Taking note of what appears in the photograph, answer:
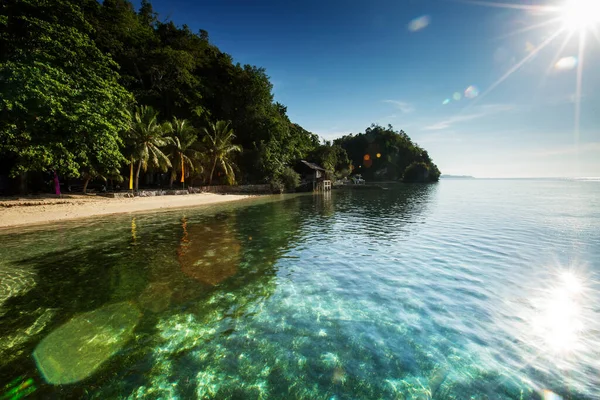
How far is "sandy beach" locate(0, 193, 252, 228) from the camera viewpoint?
54.6ft

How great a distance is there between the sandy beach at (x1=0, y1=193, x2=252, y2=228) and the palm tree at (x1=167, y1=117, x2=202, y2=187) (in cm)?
527

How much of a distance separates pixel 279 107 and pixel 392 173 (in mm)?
71443

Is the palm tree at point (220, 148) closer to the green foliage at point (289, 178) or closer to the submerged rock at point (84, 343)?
the green foliage at point (289, 178)

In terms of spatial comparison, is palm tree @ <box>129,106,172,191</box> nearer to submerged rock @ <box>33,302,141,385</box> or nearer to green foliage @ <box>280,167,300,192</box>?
green foliage @ <box>280,167,300,192</box>

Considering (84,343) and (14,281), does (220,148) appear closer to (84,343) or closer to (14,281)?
(14,281)

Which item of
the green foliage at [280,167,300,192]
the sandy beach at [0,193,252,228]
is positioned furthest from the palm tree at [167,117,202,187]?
the green foliage at [280,167,300,192]

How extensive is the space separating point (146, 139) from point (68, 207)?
33.2 feet

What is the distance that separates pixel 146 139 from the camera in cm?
2733

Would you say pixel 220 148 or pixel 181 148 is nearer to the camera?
pixel 181 148

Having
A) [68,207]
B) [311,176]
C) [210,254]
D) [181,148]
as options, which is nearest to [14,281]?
[210,254]

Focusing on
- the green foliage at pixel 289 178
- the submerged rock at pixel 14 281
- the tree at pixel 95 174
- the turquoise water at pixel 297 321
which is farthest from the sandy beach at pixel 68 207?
the green foliage at pixel 289 178

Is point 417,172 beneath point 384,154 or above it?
beneath

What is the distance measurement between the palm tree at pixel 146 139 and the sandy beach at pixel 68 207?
4.15m

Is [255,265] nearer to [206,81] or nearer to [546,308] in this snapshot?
[546,308]
